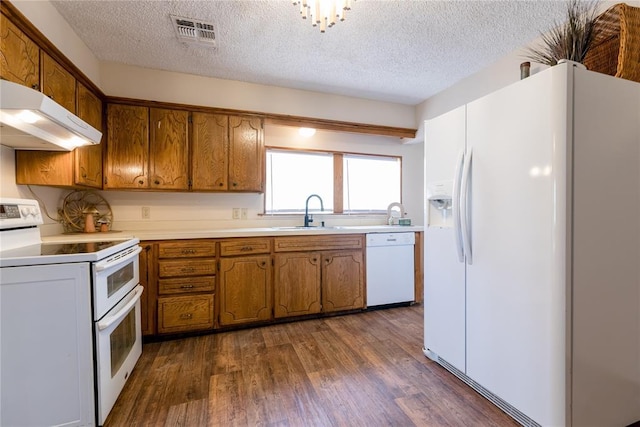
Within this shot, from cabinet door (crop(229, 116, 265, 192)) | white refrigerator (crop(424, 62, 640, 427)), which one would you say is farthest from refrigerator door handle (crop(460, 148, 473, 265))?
cabinet door (crop(229, 116, 265, 192))

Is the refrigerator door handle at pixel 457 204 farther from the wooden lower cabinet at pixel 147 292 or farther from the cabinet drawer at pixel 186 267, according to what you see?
the wooden lower cabinet at pixel 147 292

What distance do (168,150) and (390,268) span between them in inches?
102

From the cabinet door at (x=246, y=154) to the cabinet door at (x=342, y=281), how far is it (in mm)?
1087

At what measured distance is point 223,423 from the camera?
1447 mm

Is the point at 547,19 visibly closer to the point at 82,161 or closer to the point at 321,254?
the point at 321,254

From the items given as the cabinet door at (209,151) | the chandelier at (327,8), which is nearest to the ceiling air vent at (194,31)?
the cabinet door at (209,151)

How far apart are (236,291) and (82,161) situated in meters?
1.61

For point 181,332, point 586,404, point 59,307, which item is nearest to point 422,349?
point 586,404

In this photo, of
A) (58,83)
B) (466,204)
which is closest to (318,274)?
(466,204)

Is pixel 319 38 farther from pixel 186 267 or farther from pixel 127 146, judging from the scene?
pixel 186 267

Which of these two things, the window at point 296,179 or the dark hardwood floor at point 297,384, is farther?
the window at point 296,179

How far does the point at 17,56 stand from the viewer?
1500 mm

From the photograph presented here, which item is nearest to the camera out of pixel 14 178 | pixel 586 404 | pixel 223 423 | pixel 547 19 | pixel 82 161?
pixel 586 404

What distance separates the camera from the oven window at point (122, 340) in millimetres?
1567
